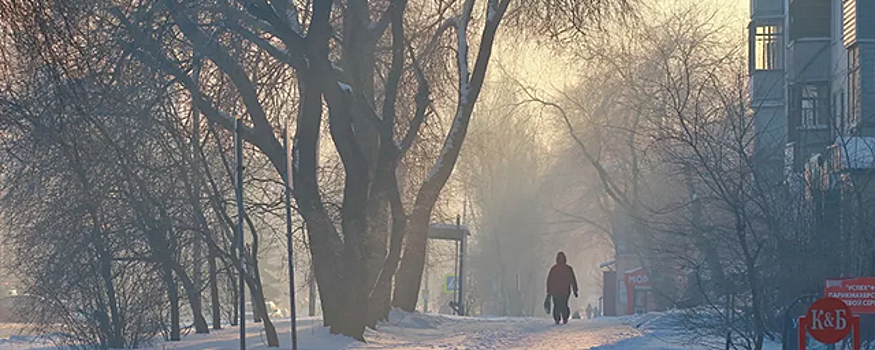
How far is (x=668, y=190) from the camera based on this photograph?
197 ft

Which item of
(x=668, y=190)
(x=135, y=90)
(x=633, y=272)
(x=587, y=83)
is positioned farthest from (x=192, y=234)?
(x=633, y=272)

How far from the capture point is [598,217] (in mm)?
85875

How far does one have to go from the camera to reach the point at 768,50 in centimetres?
5053

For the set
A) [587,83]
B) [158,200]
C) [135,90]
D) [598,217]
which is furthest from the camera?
[598,217]

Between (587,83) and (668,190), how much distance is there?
892 cm

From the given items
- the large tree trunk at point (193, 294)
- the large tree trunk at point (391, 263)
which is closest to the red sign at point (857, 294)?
the large tree trunk at point (193, 294)

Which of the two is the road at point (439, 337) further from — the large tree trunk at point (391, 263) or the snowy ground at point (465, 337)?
the large tree trunk at point (391, 263)

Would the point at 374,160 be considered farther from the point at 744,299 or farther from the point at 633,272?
the point at 633,272

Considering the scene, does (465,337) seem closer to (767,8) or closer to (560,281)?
(560,281)

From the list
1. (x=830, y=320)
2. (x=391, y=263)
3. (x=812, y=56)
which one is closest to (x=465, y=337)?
(x=391, y=263)

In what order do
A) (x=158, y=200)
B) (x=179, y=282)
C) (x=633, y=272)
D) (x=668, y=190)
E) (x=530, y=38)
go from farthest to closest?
(x=633, y=272) → (x=668, y=190) → (x=530, y=38) → (x=179, y=282) → (x=158, y=200)

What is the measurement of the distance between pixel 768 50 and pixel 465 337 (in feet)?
80.9

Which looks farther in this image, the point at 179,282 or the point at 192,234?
the point at 179,282

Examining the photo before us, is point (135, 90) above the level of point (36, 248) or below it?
→ above
